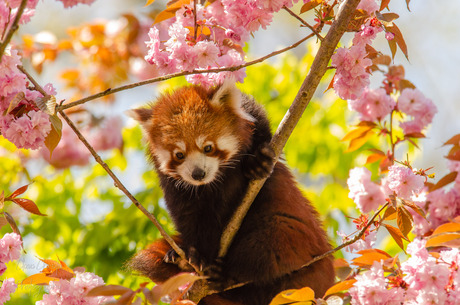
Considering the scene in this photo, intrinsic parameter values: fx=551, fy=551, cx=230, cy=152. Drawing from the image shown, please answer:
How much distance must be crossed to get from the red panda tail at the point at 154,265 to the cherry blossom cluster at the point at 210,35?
983 mm

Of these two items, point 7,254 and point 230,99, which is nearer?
point 7,254

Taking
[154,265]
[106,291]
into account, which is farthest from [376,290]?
[154,265]

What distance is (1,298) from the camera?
7.06ft

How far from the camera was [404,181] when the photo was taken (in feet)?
7.23

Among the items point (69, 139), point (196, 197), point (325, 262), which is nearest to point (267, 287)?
point (325, 262)

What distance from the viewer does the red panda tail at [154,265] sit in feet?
9.92

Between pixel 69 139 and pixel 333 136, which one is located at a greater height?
pixel 69 139

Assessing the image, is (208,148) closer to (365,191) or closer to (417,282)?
(365,191)

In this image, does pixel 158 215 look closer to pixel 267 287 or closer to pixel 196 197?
pixel 196 197

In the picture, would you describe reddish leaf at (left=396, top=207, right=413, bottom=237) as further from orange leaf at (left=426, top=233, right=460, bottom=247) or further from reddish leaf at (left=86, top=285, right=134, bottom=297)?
reddish leaf at (left=86, top=285, right=134, bottom=297)

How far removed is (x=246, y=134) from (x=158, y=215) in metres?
1.35

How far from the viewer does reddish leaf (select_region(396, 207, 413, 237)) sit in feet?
7.17

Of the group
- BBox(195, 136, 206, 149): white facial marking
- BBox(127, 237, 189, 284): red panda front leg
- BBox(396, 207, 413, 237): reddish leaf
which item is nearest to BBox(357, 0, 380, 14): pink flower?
BBox(396, 207, 413, 237): reddish leaf

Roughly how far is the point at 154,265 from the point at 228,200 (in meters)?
0.55
